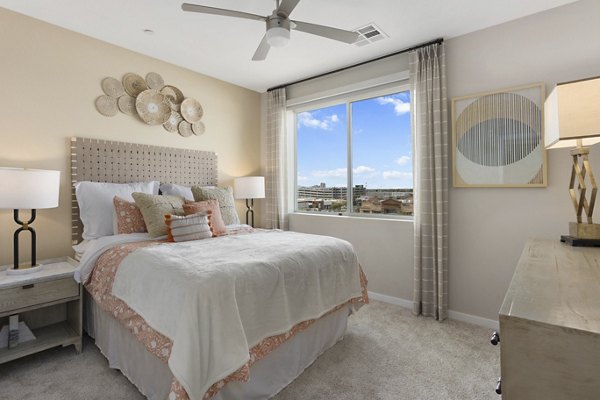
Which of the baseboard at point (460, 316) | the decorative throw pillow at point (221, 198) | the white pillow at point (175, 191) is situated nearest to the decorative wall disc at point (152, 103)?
the white pillow at point (175, 191)

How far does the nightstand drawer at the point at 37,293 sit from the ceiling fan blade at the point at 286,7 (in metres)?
2.35

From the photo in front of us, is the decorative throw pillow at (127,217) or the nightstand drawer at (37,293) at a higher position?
the decorative throw pillow at (127,217)

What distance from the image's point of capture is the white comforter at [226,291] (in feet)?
4.51

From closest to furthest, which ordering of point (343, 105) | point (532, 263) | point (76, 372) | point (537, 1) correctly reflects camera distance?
point (532, 263) < point (76, 372) < point (537, 1) < point (343, 105)

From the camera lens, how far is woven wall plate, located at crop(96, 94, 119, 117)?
2.92m

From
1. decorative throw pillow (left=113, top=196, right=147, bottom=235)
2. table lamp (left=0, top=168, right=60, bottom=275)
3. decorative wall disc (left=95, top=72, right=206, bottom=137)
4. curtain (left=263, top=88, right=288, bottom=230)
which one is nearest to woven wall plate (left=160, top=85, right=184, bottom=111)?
decorative wall disc (left=95, top=72, right=206, bottom=137)

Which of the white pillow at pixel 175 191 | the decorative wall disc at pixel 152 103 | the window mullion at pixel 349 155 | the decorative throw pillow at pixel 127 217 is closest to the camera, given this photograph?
the decorative throw pillow at pixel 127 217

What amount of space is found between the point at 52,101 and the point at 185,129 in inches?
48.6

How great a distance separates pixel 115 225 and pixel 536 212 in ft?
11.5

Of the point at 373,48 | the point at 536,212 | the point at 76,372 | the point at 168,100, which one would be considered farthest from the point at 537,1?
the point at 76,372

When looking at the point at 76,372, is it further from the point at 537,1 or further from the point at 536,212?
the point at 537,1

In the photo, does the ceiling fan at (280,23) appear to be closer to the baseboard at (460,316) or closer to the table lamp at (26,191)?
the table lamp at (26,191)

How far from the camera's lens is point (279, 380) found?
73.4 inches

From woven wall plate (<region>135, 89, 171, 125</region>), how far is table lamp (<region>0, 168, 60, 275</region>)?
1.17 metres
